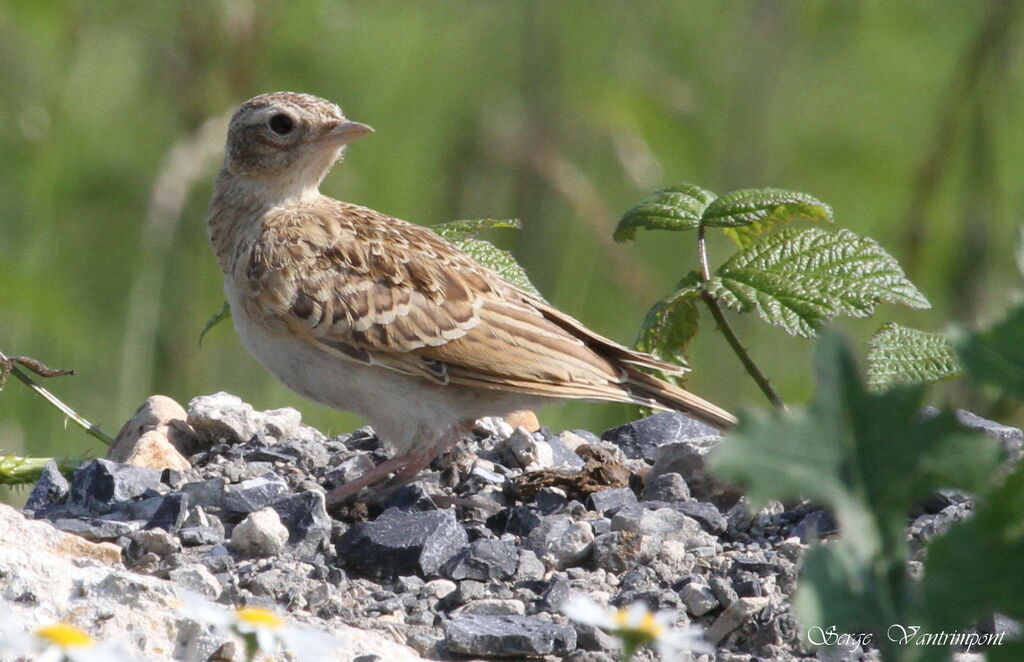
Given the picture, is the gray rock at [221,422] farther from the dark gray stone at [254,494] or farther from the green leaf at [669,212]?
the green leaf at [669,212]

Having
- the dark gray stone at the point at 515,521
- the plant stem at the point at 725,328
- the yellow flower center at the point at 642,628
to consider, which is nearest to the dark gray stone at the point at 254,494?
the dark gray stone at the point at 515,521

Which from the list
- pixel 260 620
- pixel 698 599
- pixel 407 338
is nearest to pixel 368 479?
pixel 407 338

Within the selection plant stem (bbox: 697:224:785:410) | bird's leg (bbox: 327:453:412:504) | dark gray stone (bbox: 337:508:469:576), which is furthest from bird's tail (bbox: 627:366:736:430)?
dark gray stone (bbox: 337:508:469:576)

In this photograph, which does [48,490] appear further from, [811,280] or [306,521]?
[811,280]

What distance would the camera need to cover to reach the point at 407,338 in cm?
478

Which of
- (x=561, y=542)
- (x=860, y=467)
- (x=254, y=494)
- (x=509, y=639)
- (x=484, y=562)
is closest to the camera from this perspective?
(x=860, y=467)

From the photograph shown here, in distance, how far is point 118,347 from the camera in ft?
27.0

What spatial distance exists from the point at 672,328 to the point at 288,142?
1871 millimetres

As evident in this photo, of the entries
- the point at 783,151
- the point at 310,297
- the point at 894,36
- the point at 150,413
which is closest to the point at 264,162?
the point at 310,297

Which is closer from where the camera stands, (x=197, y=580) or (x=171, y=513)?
(x=197, y=580)

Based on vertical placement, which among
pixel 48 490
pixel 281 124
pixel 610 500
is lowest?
pixel 48 490

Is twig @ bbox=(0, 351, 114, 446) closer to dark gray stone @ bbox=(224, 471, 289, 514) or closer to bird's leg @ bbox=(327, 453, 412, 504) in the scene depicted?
dark gray stone @ bbox=(224, 471, 289, 514)

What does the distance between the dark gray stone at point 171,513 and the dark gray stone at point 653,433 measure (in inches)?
63.9

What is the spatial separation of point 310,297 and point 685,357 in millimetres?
1336
